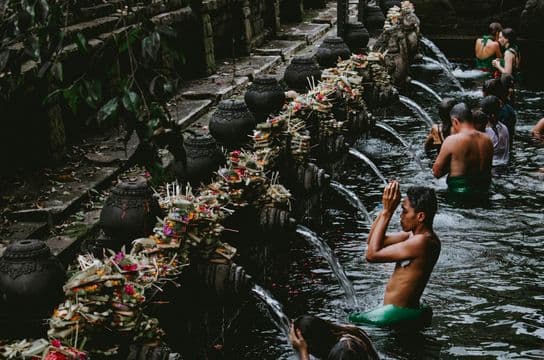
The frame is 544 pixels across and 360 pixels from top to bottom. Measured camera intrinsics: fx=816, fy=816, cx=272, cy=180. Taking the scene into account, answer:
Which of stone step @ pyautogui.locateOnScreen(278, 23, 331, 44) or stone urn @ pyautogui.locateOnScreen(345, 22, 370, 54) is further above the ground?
stone urn @ pyautogui.locateOnScreen(345, 22, 370, 54)

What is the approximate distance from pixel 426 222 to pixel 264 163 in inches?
76.0

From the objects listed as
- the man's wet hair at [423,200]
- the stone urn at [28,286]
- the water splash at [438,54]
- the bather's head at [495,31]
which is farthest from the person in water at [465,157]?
the water splash at [438,54]

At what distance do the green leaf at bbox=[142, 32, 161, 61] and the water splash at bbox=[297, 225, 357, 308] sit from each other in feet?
17.2

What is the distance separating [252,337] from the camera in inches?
302

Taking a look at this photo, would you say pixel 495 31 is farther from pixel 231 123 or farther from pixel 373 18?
pixel 231 123

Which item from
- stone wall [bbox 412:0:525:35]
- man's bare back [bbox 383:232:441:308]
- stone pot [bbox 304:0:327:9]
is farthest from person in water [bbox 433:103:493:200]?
stone pot [bbox 304:0:327:9]

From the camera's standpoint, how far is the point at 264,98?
9047 millimetres

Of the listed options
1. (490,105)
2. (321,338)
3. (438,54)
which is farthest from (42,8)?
(438,54)

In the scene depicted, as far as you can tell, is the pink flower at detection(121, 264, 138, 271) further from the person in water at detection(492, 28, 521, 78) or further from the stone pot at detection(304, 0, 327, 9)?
the stone pot at detection(304, 0, 327, 9)

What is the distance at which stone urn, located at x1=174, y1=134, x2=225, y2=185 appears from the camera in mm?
7023

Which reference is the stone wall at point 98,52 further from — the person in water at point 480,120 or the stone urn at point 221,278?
the person in water at point 480,120

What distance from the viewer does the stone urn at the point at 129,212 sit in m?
5.84

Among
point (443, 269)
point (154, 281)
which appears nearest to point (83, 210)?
point (154, 281)

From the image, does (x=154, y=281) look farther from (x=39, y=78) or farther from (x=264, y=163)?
(x=264, y=163)
